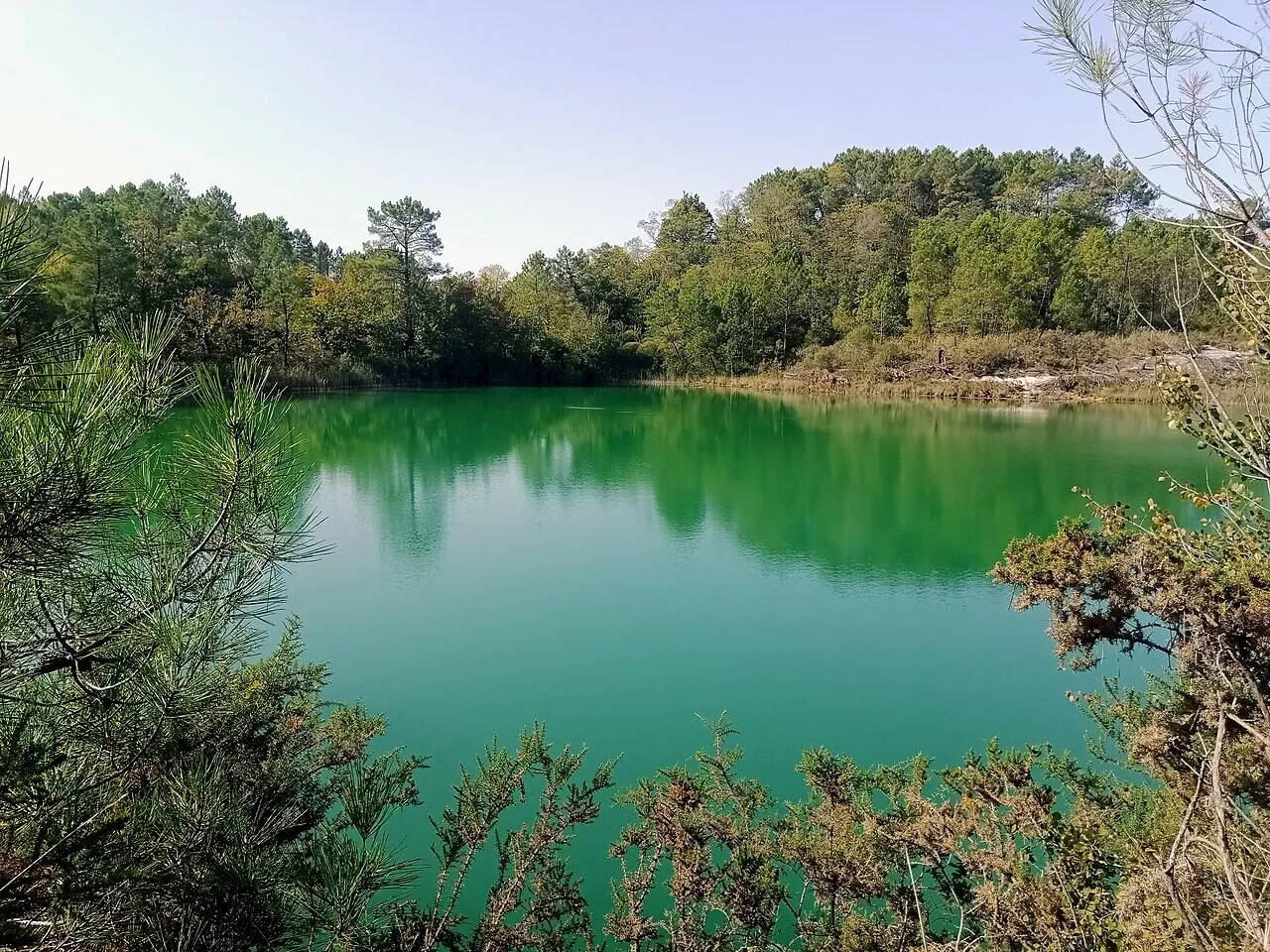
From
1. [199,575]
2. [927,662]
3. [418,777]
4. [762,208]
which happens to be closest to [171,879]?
[199,575]

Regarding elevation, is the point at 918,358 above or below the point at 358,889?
above

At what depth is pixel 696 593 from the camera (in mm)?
7953

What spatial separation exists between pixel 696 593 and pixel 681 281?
2922 cm

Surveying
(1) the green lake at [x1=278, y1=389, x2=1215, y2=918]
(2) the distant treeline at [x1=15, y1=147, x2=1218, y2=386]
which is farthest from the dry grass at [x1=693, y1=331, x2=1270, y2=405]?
(1) the green lake at [x1=278, y1=389, x2=1215, y2=918]

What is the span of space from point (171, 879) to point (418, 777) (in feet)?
9.62

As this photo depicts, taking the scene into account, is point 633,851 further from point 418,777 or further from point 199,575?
point 199,575

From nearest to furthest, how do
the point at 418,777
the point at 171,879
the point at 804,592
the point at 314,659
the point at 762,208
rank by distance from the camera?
the point at 171,879
the point at 418,777
the point at 314,659
the point at 804,592
the point at 762,208

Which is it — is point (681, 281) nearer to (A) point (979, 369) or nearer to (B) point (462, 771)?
(A) point (979, 369)

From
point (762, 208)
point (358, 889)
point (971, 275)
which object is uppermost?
point (762, 208)

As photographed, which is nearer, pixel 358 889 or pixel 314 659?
pixel 358 889

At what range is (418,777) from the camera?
444 centimetres

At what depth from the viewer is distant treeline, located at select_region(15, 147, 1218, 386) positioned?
75.3 ft

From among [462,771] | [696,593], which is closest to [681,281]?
[696,593]

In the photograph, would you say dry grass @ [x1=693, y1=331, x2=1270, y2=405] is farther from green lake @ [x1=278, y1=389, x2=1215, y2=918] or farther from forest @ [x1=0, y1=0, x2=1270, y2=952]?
forest @ [x1=0, y1=0, x2=1270, y2=952]
